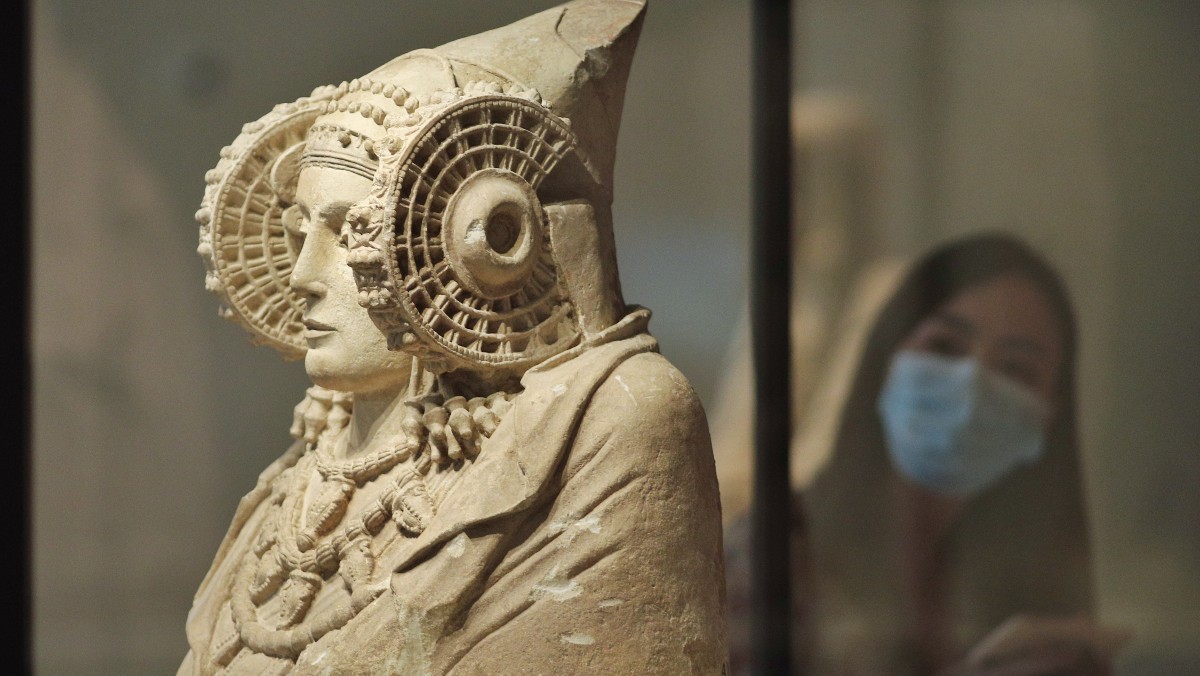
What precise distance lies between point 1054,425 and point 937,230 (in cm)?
85

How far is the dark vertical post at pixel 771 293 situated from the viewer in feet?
16.8

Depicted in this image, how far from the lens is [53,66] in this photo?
5.02 meters

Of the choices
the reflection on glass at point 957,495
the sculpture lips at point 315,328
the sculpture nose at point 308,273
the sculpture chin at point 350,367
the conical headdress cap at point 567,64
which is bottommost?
the reflection on glass at point 957,495

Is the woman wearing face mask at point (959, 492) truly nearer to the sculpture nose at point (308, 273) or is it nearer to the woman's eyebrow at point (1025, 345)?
the woman's eyebrow at point (1025, 345)

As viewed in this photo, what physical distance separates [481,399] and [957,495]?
3.11 metres

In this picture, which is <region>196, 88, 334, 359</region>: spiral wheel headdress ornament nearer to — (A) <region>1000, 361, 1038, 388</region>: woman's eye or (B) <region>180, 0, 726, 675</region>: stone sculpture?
(B) <region>180, 0, 726, 675</region>: stone sculpture

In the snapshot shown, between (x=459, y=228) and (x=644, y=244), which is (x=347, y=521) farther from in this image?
(x=644, y=244)

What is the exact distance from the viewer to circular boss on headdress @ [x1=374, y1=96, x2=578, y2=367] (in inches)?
108

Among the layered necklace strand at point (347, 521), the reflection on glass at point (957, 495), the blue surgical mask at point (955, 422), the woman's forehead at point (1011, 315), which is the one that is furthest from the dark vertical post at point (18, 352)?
the woman's forehead at point (1011, 315)

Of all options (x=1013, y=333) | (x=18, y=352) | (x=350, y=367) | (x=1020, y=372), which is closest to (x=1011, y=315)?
(x=1013, y=333)

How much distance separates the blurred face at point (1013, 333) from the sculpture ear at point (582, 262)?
2633 millimetres

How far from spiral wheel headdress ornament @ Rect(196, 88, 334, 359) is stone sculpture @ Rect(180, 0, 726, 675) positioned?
0.01 meters

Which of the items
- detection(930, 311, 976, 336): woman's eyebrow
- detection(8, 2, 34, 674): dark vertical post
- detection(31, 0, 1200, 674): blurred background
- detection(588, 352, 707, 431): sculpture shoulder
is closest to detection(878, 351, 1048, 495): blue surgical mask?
detection(930, 311, 976, 336): woman's eyebrow

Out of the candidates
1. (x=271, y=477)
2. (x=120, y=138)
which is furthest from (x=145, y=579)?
(x=271, y=477)
